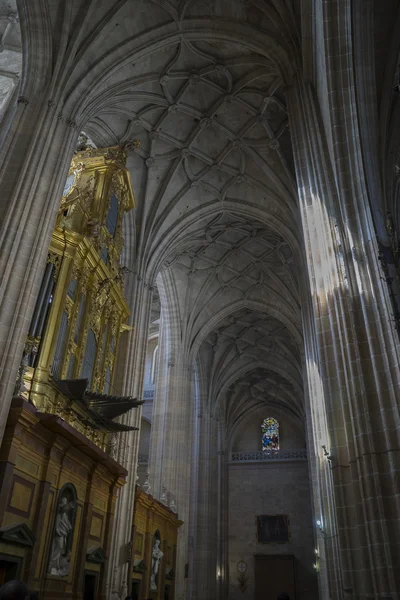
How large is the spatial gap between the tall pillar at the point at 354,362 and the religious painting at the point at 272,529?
24169 millimetres

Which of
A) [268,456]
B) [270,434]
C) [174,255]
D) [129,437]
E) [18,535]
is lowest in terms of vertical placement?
[18,535]

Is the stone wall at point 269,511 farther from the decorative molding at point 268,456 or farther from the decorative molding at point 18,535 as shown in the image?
the decorative molding at point 18,535

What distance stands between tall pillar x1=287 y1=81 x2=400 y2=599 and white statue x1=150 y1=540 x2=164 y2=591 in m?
9.30

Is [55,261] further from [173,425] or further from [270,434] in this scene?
[270,434]

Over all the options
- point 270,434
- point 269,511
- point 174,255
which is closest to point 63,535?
point 174,255

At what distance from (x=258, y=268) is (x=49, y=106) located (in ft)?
43.2

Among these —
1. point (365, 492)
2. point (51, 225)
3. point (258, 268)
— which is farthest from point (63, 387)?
point (258, 268)

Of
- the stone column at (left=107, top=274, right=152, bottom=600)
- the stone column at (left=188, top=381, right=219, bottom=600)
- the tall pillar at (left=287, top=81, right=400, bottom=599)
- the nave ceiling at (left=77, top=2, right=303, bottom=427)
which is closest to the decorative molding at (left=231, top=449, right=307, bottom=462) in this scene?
the stone column at (left=188, top=381, right=219, bottom=600)

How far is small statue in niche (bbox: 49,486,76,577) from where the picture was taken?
8.28m

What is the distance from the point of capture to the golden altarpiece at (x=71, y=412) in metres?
7.55

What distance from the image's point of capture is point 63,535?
338 inches

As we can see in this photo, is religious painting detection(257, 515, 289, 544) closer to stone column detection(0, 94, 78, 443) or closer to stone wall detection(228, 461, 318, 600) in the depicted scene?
stone wall detection(228, 461, 318, 600)

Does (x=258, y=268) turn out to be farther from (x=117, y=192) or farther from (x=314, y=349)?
(x=117, y=192)

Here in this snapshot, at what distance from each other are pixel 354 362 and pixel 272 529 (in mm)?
26007
